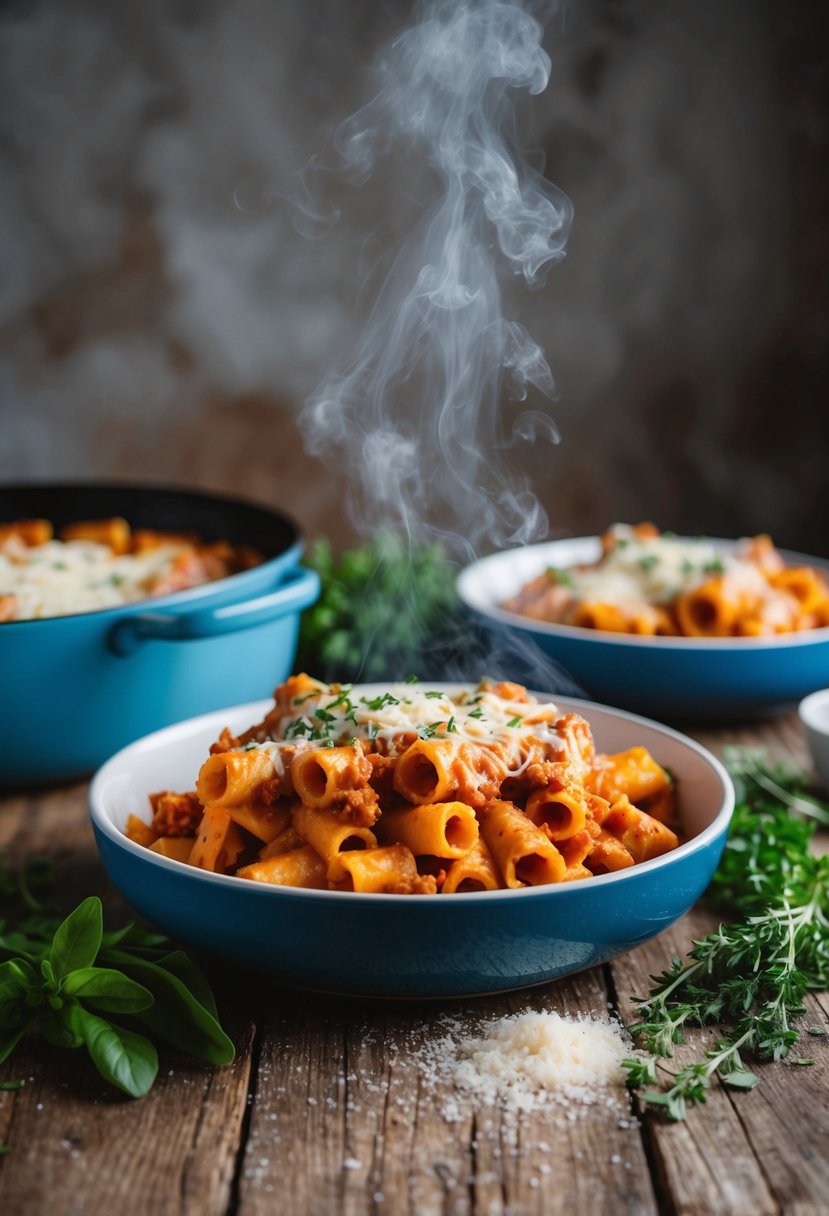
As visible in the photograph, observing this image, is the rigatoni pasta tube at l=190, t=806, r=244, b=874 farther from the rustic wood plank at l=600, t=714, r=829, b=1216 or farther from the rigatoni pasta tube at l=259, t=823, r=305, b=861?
the rustic wood plank at l=600, t=714, r=829, b=1216

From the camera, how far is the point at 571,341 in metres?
4.64

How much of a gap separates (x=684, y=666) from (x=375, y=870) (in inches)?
50.1

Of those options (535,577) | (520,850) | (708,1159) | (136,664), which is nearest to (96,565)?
(136,664)

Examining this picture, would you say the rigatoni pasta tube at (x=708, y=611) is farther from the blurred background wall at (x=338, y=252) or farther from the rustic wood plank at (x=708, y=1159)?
the blurred background wall at (x=338, y=252)

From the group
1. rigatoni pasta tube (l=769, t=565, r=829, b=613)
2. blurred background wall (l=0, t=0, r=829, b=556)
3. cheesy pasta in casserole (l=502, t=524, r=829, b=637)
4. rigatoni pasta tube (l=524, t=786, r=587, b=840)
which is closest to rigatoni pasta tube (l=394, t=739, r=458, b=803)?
rigatoni pasta tube (l=524, t=786, r=587, b=840)

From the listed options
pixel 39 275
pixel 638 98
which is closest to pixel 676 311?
pixel 638 98

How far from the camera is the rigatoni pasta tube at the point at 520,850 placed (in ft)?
5.14

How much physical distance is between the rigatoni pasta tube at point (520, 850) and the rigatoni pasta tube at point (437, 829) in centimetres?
3

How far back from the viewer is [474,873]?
1575mm

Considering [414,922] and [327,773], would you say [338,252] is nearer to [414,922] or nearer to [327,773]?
[327,773]

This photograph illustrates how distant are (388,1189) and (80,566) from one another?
165cm

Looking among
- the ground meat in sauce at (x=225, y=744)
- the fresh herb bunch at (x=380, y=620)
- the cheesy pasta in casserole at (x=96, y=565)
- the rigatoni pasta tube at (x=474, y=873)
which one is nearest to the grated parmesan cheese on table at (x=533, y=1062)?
the rigatoni pasta tube at (x=474, y=873)

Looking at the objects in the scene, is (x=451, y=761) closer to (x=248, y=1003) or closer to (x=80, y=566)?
(x=248, y=1003)

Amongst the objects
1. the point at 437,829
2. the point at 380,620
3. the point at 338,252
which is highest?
the point at 338,252
